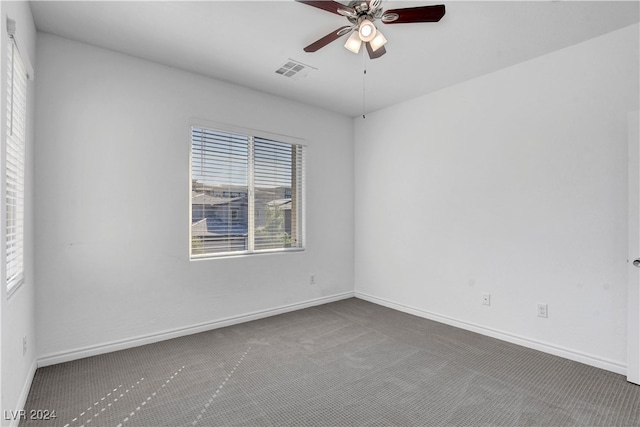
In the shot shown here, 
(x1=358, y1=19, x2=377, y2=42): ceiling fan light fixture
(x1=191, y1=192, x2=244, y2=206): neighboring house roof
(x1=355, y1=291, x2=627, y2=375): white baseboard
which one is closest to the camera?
(x1=358, y1=19, x2=377, y2=42): ceiling fan light fixture

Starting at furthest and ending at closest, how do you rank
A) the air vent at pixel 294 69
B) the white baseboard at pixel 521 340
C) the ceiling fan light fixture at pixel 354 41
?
the air vent at pixel 294 69 < the white baseboard at pixel 521 340 < the ceiling fan light fixture at pixel 354 41

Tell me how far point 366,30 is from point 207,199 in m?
2.38

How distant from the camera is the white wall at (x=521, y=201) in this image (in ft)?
8.73

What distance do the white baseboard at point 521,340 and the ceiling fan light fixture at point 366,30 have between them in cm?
307

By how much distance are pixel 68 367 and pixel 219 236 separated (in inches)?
67.4

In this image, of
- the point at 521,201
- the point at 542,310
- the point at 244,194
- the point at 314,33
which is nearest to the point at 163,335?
the point at 244,194

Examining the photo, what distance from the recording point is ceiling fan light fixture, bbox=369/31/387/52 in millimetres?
2230

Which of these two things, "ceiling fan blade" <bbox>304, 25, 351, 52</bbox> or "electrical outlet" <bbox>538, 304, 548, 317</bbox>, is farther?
"electrical outlet" <bbox>538, 304, 548, 317</bbox>

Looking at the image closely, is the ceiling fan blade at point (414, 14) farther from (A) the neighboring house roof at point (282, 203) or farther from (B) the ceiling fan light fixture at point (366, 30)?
(A) the neighboring house roof at point (282, 203)

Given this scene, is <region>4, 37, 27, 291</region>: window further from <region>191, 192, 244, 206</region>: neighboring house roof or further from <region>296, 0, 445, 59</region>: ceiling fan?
<region>296, 0, 445, 59</region>: ceiling fan

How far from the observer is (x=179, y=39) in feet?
9.16

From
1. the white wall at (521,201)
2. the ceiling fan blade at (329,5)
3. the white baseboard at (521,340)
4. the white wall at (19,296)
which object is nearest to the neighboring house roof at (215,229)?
the white wall at (19,296)

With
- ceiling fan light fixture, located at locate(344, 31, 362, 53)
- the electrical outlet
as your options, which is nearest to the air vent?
ceiling fan light fixture, located at locate(344, 31, 362, 53)

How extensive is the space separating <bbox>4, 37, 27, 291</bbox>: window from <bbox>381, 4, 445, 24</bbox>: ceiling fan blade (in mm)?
2220
